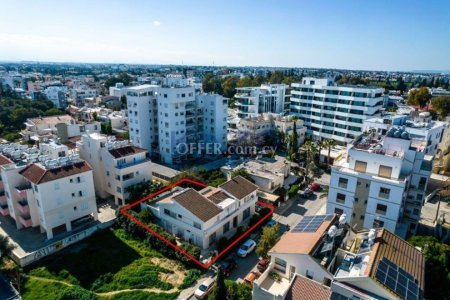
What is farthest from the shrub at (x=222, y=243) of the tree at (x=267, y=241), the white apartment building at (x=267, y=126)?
the white apartment building at (x=267, y=126)

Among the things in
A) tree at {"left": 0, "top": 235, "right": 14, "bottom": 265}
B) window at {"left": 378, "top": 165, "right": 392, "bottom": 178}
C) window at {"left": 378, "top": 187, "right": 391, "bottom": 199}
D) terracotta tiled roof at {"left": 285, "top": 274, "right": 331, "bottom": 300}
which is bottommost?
tree at {"left": 0, "top": 235, "right": 14, "bottom": 265}

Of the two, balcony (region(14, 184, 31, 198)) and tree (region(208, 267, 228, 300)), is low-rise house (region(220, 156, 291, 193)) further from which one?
balcony (region(14, 184, 31, 198))

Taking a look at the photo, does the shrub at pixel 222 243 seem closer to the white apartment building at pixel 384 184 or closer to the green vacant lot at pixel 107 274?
the green vacant lot at pixel 107 274

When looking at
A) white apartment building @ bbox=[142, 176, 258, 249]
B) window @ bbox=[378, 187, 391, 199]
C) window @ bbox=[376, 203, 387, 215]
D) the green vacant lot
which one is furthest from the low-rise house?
the green vacant lot

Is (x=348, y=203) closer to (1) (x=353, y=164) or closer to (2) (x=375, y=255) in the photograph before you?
(1) (x=353, y=164)

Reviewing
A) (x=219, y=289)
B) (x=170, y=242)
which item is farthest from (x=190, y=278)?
(x=219, y=289)

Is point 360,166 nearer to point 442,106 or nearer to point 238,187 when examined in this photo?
point 238,187
